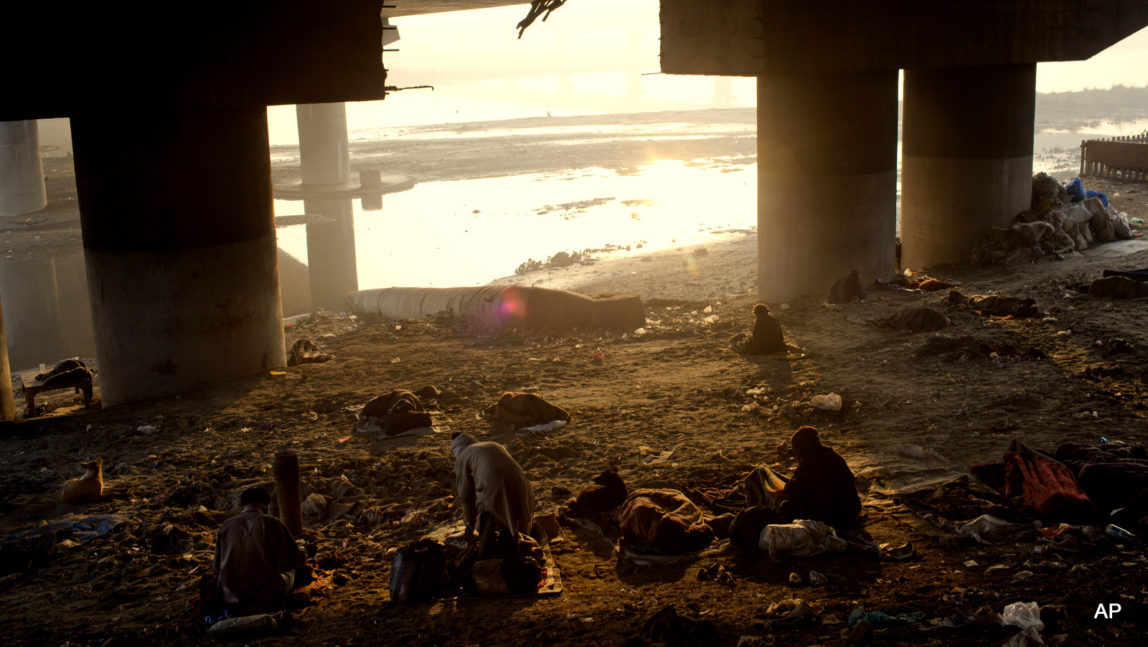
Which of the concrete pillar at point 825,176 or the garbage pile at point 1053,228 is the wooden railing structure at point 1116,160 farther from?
the concrete pillar at point 825,176

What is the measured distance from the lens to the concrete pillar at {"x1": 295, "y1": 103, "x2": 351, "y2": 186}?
3803 cm

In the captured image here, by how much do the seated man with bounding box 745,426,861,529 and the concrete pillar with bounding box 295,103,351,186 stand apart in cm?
3341

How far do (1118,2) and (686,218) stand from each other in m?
12.7

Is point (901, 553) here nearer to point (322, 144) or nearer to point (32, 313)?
point (32, 313)

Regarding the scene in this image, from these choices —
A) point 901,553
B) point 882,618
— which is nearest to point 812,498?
point 901,553

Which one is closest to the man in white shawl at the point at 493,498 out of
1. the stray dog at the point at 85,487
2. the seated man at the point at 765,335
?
the stray dog at the point at 85,487

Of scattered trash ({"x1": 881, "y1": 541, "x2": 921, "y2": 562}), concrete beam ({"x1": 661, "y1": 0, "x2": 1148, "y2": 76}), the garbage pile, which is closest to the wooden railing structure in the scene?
the garbage pile

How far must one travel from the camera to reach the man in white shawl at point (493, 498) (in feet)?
22.4

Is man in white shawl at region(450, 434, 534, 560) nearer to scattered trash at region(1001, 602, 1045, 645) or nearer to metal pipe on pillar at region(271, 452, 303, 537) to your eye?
metal pipe on pillar at region(271, 452, 303, 537)

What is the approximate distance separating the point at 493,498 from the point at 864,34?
10.2m

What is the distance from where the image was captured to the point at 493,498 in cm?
685

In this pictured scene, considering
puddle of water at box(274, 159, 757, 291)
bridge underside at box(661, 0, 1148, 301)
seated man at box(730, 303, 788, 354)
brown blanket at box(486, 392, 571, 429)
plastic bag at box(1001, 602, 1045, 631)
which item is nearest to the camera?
plastic bag at box(1001, 602, 1045, 631)

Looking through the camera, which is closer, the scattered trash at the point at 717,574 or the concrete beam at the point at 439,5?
the scattered trash at the point at 717,574

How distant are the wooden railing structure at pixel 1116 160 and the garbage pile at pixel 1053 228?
6.87 m
